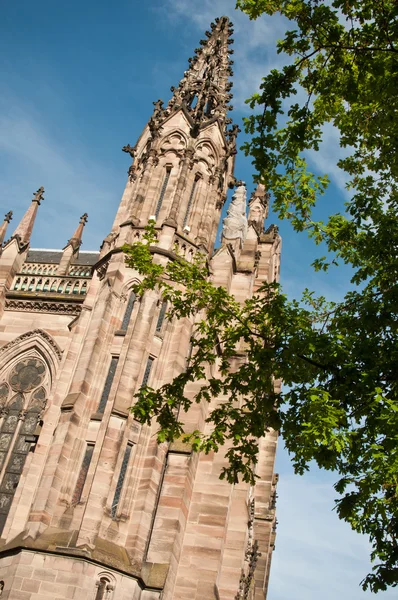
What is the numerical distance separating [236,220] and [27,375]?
8.78 metres

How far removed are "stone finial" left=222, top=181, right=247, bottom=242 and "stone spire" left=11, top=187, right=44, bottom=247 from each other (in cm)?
663

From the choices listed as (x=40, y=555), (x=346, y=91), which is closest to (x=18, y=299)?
(x=40, y=555)

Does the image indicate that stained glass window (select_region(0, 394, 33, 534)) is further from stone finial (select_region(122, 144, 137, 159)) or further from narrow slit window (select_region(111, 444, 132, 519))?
stone finial (select_region(122, 144, 137, 159))

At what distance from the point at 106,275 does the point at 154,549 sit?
7111 mm

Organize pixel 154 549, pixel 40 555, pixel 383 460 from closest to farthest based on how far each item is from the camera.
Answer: pixel 383 460
pixel 40 555
pixel 154 549

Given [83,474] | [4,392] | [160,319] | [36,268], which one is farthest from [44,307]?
[83,474]

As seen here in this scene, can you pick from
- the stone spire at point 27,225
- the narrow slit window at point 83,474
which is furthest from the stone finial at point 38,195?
the narrow slit window at point 83,474

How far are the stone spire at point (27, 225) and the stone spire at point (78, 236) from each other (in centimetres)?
218

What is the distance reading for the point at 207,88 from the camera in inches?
921

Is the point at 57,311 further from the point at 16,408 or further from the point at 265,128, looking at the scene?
Result: the point at 265,128

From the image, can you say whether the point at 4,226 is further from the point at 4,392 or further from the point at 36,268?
the point at 4,392

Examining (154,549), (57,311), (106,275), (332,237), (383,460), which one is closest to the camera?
(383,460)

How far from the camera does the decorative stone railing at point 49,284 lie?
20.7m

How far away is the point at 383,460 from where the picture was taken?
309 inches
